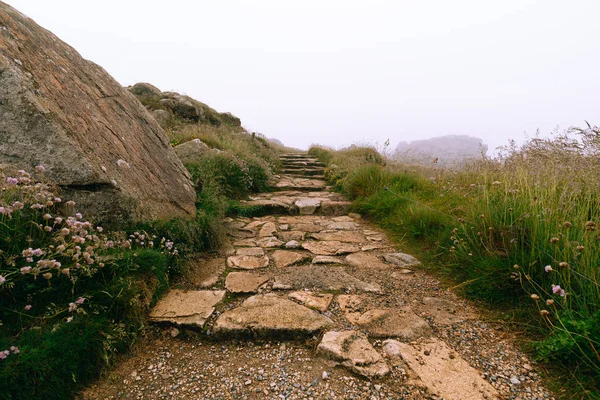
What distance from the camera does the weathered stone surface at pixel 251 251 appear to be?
10.5 ft

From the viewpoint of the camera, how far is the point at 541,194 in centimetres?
236

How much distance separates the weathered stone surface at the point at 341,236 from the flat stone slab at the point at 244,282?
1349 mm

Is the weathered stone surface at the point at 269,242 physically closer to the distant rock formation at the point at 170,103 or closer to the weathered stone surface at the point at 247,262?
the weathered stone surface at the point at 247,262

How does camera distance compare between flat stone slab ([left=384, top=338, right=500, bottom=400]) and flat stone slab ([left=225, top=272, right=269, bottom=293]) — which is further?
flat stone slab ([left=225, top=272, right=269, bottom=293])

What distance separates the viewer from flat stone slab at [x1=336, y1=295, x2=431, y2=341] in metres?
1.84

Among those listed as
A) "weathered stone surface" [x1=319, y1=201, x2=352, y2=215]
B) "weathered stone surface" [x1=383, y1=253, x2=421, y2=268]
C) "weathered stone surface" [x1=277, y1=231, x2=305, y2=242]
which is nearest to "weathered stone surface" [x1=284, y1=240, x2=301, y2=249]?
"weathered stone surface" [x1=277, y1=231, x2=305, y2=242]

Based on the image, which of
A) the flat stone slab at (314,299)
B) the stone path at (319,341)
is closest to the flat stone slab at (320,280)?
the stone path at (319,341)

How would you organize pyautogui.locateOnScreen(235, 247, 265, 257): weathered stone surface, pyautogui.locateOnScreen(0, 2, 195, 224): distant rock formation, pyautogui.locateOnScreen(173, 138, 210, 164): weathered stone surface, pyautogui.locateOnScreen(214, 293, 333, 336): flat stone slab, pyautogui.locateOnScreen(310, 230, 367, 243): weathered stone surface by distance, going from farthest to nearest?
pyautogui.locateOnScreen(173, 138, 210, 164): weathered stone surface, pyautogui.locateOnScreen(310, 230, 367, 243): weathered stone surface, pyautogui.locateOnScreen(235, 247, 265, 257): weathered stone surface, pyautogui.locateOnScreen(0, 2, 195, 224): distant rock formation, pyautogui.locateOnScreen(214, 293, 333, 336): flat stone slab

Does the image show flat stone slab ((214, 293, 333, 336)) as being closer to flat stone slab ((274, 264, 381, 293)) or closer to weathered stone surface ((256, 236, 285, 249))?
flat stone slab ((274, 264, 381, 293))

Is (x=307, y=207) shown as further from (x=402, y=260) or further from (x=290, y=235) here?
(x=402, y=260)

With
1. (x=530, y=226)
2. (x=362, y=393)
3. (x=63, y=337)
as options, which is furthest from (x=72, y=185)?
(x=530, y=226)

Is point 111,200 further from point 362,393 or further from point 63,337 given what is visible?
point 362,393

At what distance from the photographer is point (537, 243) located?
204 cm

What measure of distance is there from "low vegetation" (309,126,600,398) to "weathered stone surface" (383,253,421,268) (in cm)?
14
